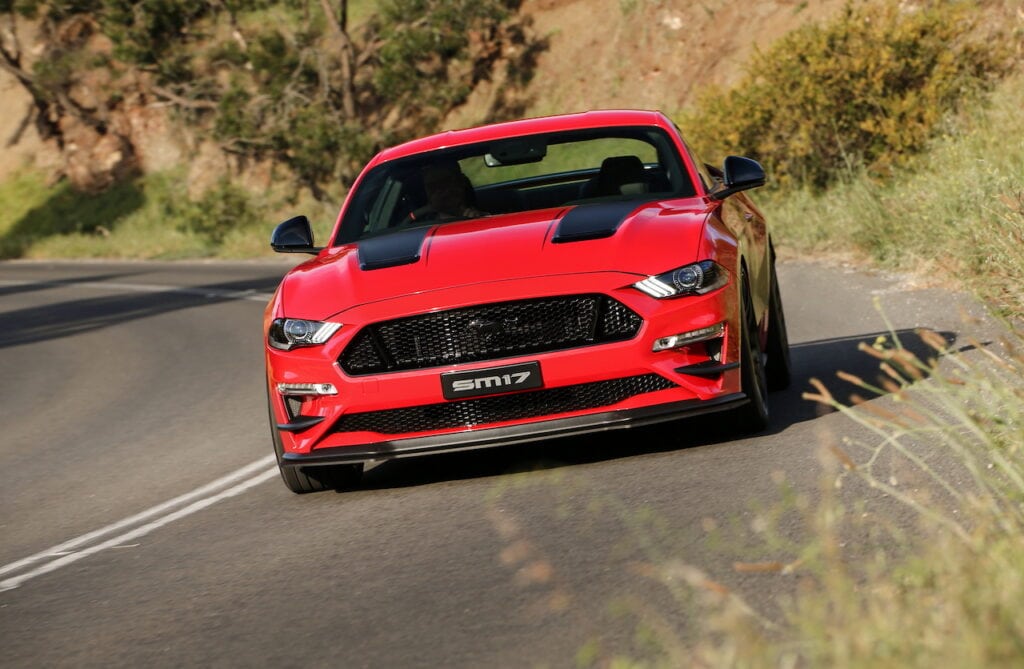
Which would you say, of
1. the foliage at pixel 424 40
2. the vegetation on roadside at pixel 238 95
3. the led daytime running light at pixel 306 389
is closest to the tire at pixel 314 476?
the led daytime running light at pixel 306 389

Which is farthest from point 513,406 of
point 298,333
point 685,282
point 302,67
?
point 302,67

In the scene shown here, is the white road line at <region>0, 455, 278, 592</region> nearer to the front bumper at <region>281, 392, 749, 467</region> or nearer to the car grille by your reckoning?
the front bumper at <region>281, 392, 749, 467</region>

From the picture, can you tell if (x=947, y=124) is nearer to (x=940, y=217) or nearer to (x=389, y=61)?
(x=940, y=217)

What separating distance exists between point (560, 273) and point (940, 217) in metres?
8.01

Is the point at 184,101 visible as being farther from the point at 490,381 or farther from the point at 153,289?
the point at 490,381

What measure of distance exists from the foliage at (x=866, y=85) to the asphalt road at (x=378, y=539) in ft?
34.0

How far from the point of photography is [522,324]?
6461mm

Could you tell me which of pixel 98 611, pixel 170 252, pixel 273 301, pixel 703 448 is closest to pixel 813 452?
pixel 703 448

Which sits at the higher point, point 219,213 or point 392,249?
point 392,249

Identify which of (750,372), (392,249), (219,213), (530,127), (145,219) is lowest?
(145,219)

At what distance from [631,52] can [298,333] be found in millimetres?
37991

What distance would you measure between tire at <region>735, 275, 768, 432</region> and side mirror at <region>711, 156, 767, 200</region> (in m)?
0.67

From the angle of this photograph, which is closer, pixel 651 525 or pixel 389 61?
pixel 651 525

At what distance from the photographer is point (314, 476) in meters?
7.14
